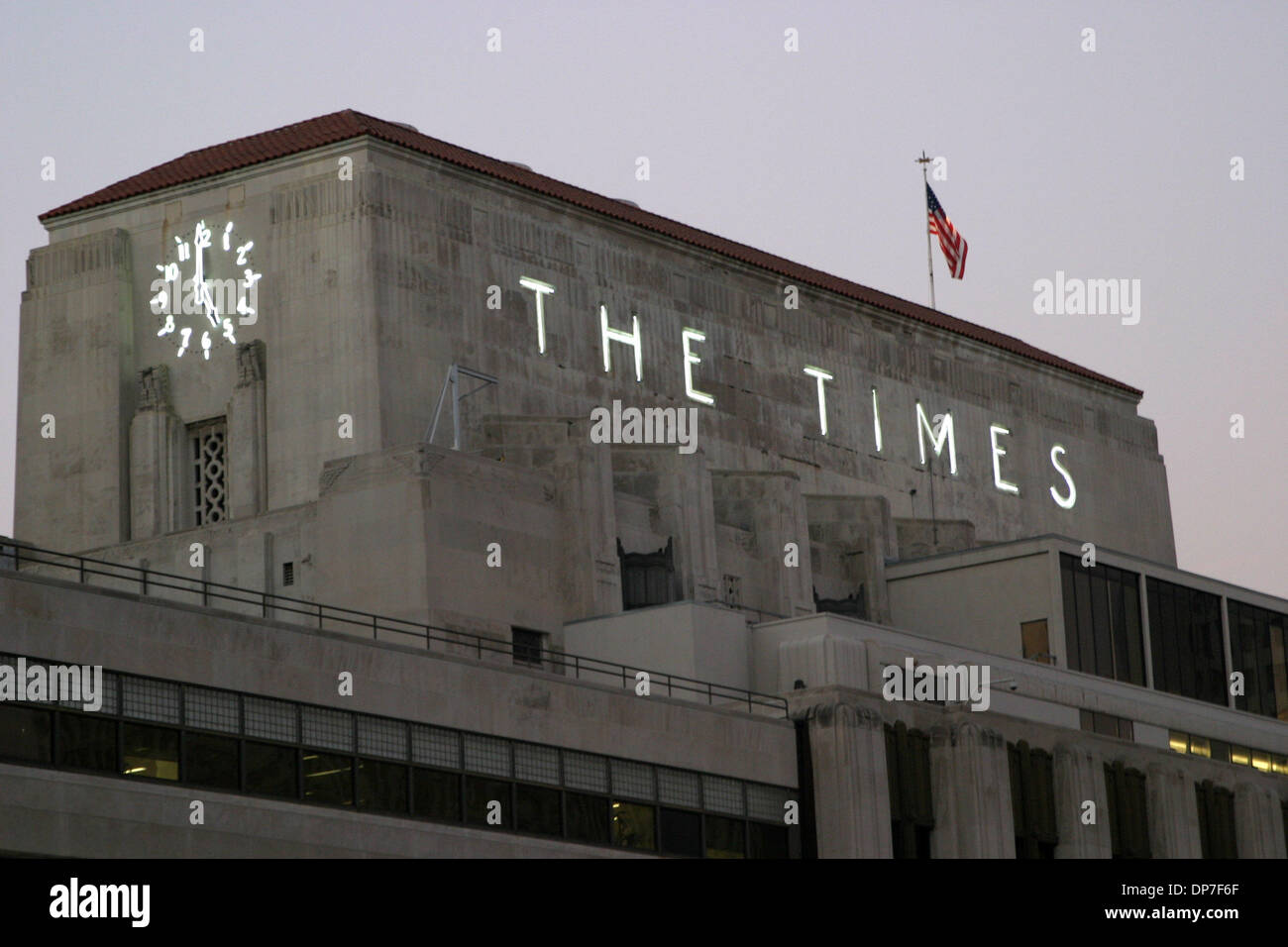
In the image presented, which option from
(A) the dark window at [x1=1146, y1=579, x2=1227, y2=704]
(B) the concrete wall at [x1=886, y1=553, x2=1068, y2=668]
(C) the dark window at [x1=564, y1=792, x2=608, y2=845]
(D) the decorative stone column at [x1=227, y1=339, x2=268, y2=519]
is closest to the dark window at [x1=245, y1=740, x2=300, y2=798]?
(C) the dark window at [x1=564, y1=792, x2=608, y2=845]

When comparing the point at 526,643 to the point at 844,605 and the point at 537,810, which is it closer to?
the point at 537,810

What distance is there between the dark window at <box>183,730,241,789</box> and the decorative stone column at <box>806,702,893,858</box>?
58.5 feet

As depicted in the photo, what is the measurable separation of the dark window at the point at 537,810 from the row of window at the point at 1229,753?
25431 mm

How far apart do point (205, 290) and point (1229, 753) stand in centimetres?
3476

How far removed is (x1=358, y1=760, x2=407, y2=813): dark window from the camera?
1971 inches

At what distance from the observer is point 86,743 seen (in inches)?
1751

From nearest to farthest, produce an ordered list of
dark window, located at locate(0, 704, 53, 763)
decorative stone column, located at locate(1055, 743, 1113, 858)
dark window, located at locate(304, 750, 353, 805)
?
dark window, located at locate(0, 704, 53, 763) → dark window, located at locate(304, 750, 353, 805) → decorative stone column, located at locate(1055, 743, 1113, 858)

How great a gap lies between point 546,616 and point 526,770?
1180 cm

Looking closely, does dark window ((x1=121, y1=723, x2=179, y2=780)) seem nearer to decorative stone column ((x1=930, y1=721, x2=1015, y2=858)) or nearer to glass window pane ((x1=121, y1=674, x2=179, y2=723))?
glass window pane ((x1=121, y1=674, x2=179, y2=723))

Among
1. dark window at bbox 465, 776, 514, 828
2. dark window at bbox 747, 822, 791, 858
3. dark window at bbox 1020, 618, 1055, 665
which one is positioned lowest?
dark window at bbox 747, 822, 791, 858

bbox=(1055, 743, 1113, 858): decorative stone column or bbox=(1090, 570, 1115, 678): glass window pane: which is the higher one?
bbox=(1090, 570, 1115, 678): glass window pane
